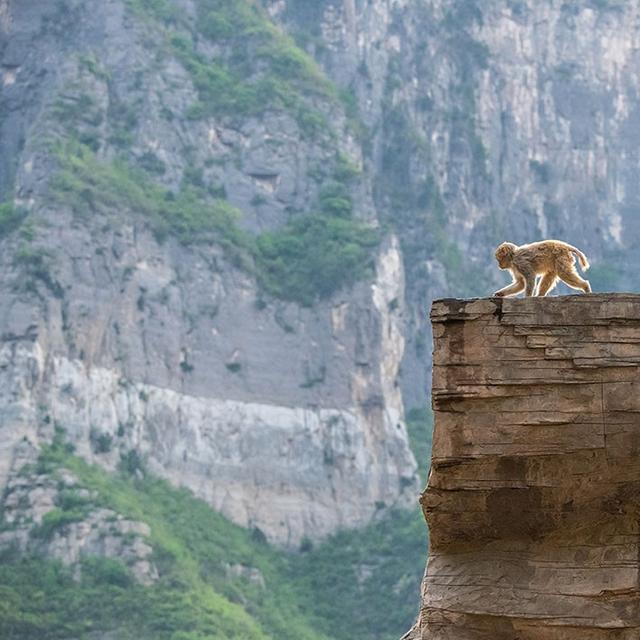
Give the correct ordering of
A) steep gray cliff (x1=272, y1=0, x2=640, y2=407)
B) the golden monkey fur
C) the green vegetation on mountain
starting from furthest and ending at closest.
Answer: steep gray cliff (x1=272, y1=0, x2=640, y2=407) < the green vegetation on mountain < the golden monkey fur

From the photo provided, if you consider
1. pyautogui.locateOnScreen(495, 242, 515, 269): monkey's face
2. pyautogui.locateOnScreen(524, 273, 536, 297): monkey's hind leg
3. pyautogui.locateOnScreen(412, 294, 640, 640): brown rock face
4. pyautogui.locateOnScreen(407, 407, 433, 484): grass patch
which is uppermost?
pyautogui.locateOnScreen(407, 407, 433, 484): grass patch

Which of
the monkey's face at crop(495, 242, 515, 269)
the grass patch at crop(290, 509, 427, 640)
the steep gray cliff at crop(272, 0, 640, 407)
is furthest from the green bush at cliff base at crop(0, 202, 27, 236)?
the monkey's face at crop(495, 242, 515, 269)

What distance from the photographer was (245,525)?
416ft

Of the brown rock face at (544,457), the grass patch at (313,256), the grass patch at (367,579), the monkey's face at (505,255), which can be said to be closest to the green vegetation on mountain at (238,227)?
the grass patch at (313,256)

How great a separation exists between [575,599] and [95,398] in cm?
9389

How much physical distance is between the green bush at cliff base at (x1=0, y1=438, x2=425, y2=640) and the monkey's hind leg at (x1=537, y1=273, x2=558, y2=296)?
7607 cm

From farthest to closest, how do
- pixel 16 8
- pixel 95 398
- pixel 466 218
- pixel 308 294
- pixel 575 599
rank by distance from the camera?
pixel 466 218 → pixel 16 8 → pixel 308 294 → pixel 95 398 → pixel 575 599

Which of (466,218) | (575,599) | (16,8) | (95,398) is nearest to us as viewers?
(575,599)

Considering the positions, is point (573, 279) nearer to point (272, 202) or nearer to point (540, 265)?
point (540, 265)

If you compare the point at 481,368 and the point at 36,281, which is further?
the point at 36,281

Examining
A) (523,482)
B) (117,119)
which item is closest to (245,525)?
(117,119)

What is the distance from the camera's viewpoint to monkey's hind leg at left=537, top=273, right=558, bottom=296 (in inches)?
1339

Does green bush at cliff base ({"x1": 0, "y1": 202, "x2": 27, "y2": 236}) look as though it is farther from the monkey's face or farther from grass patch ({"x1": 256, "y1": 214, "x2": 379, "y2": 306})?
the monkey's face

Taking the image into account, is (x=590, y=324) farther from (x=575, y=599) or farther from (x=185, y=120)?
(x=185, y=120)
